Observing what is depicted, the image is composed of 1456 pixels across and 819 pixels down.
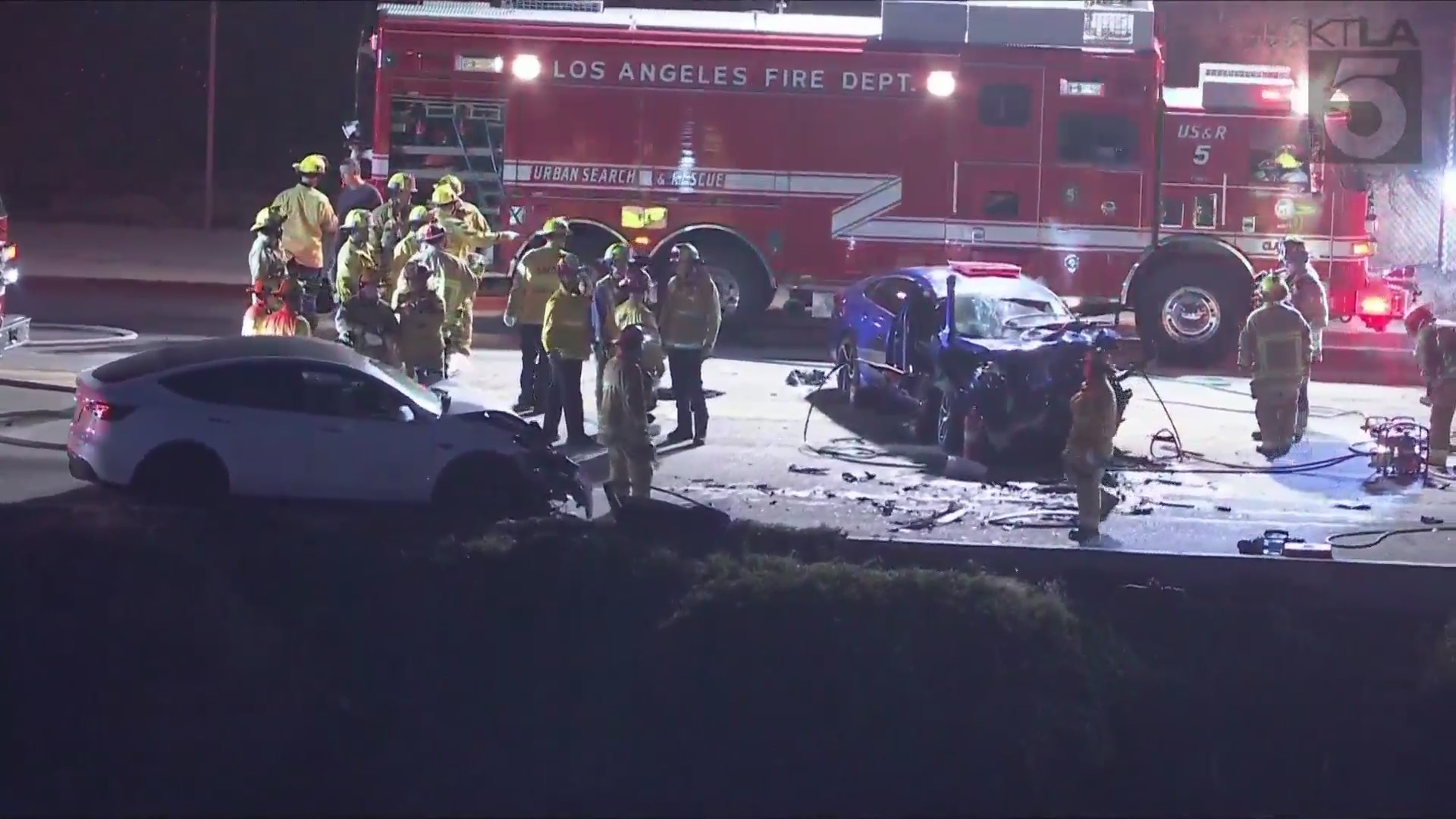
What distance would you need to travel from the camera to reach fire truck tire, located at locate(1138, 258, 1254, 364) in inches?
727

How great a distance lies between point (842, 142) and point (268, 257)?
22.5 feet

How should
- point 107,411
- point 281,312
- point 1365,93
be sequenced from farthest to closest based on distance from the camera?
point 1365,93 < point 281,312 < point 107,411

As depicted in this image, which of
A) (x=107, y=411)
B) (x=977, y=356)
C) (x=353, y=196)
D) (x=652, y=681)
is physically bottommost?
(x=652, y=681)

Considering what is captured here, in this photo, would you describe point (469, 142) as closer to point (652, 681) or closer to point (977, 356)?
point (977, 356)

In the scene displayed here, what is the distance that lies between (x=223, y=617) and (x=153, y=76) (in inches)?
880

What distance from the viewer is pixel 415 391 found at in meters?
11.3

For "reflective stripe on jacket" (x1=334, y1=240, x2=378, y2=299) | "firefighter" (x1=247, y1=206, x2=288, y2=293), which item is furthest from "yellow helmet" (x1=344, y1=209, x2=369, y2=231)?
"firefighter" (x1=247, y1=206, x2=288, y2=293)

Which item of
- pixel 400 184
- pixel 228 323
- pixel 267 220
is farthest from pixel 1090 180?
pixel 228 323

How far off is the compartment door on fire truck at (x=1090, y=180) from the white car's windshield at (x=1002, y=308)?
13.1 feet

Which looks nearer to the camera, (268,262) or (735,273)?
(268,262)

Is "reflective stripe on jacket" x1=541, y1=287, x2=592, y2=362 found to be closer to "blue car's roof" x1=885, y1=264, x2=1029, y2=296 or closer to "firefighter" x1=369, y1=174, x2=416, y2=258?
"firefighter" x1=369, y1=174, x2=416, y2=258

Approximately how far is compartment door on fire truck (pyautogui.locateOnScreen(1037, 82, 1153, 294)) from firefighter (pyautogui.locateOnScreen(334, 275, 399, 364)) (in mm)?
7603

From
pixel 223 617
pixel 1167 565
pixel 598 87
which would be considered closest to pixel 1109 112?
pixel 598 87

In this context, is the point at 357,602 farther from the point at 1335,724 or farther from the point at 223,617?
the point at 1335,724
